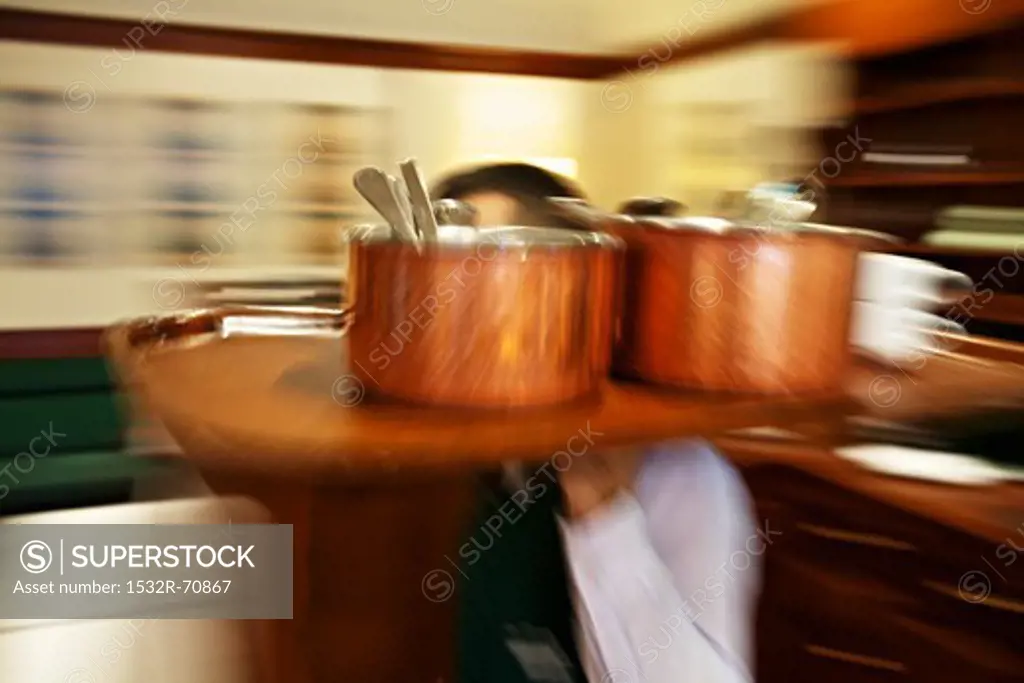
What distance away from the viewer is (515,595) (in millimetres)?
846

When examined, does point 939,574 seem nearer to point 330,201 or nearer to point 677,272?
point 677,272

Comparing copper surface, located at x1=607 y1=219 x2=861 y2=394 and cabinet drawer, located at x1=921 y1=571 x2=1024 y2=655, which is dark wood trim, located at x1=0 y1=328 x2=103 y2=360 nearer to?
cabinet drawer, located at x1=921 y1=571 x2=1024 y2=655

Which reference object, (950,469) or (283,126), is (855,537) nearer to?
(950,469)

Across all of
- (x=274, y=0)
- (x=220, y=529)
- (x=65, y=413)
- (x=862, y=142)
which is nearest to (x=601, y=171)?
(x=862, y=142)

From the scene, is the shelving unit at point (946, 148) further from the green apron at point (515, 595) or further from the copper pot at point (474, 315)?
the copper pot at point (474, 315)

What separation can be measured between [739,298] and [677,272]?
0.05 meters

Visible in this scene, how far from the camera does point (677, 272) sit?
2.13 feet

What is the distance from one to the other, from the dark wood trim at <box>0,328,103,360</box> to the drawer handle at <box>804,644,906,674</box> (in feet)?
7.78

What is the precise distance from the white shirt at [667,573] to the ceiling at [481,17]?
2.97 m

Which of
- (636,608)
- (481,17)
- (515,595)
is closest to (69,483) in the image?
(481,17)

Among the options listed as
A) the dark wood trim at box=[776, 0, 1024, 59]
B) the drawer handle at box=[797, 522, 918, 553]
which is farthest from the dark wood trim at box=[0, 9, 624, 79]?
the drawer handle at box=[797, 522, 918, 553]

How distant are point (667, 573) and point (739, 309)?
8.6 inches

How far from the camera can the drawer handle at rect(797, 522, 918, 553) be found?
1729 mm

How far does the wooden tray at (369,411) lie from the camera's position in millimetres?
477
